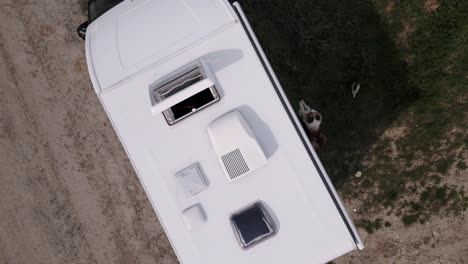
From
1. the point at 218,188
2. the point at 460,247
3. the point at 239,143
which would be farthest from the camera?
the point at 460,247

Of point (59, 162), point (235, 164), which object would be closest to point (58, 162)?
point (59, 162)

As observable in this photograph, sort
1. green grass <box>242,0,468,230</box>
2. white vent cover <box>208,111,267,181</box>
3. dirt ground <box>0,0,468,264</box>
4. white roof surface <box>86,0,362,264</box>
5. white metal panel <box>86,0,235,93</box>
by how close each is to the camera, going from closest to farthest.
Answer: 1. white vent cover <box>208,111,267,181</box>
2. white roof surface <box>86,0,362,264</box>
3. white metal panel <box>86,0,235,93</box>
4. green grass <box>242,0,468,230</box>
5. dirt ground <box>0,0,468,264</box>

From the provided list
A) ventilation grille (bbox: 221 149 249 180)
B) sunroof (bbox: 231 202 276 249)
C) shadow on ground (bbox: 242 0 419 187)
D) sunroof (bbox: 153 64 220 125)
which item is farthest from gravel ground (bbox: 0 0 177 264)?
shadow on ground (bbox: 242 0 419 187)

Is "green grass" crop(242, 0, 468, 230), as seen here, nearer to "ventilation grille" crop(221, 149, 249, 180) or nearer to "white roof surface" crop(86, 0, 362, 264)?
"white roof surface" crop(86, 0, 362, 264)

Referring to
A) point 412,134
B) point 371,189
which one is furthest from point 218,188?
point 412,134

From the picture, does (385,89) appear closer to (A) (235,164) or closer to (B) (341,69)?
(B) (341,69)

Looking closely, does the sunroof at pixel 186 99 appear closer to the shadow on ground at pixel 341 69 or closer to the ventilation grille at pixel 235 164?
the ventilation grille at pixel 235 164

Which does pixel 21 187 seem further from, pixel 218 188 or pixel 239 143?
pixel 239 143
